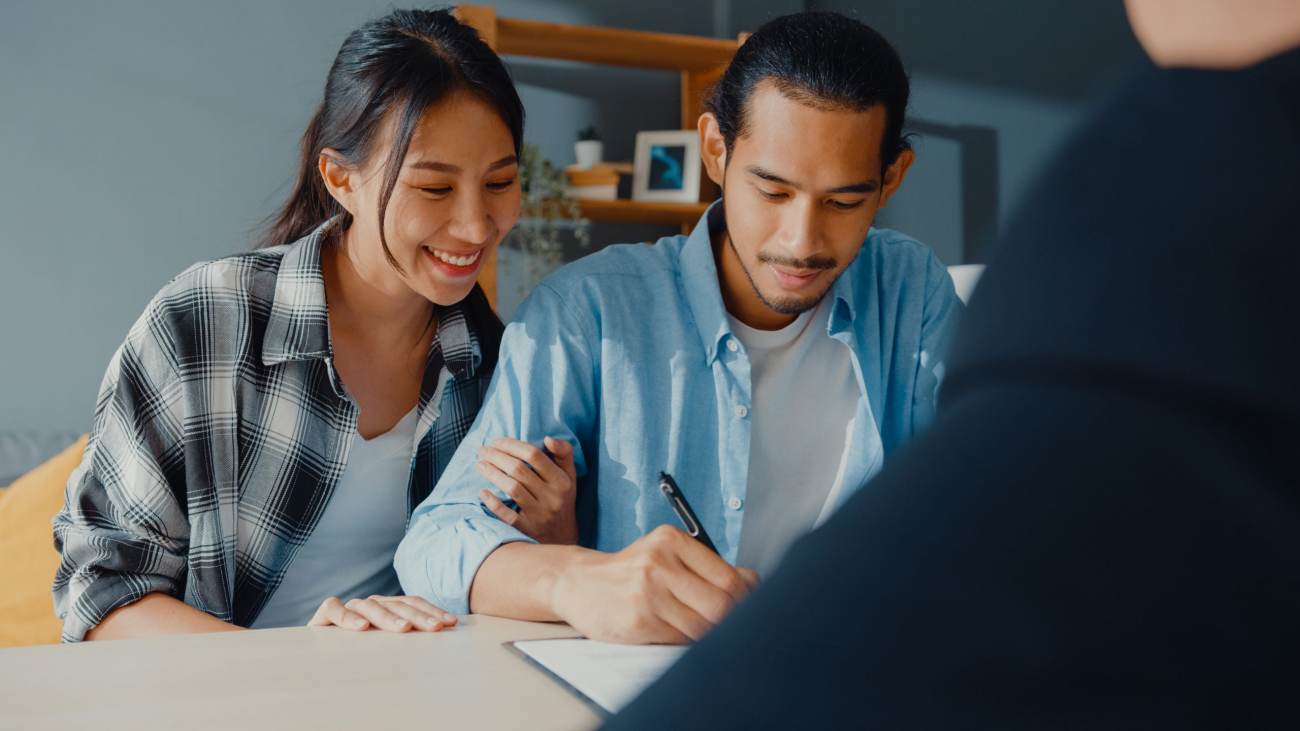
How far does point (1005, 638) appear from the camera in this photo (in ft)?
0.47

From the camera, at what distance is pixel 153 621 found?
46.4 inches

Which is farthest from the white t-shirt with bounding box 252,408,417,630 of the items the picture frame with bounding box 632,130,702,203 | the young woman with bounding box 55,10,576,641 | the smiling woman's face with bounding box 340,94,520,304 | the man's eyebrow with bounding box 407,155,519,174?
the picture frame with bounding box 632,130,702,203

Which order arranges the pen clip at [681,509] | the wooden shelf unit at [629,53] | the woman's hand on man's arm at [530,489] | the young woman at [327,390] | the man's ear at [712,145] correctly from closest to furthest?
the pen clip at [681,509] → the woman's hand on man's arm at [530,489] → the young woman at [327,390] → the man's ear at [712,145] → the wooden shelf unit at [629,53]

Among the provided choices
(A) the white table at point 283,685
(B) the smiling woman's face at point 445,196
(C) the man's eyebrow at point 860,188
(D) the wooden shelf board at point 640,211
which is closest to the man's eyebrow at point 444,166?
(B) the smiling woman's face at point 445,196

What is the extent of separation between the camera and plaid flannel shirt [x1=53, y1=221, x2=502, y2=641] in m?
1.22

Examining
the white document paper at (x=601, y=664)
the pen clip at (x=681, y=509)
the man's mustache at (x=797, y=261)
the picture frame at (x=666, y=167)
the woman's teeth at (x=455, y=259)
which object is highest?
the picture frame at (x=666, y=167)

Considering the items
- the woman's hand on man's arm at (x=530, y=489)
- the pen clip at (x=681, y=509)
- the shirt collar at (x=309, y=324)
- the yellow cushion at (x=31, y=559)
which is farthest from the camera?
the yellow cushion at (x=31, y=559)

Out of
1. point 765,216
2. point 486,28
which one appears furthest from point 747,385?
point 486,28

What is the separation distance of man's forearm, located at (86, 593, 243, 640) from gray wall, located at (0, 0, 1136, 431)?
5.34ft

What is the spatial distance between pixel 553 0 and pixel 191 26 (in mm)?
1189

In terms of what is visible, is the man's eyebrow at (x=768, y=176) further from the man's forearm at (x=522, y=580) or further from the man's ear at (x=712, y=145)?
the man's forearm at (x=522, y=580)

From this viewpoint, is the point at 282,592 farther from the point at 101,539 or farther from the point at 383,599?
the point at 383,599

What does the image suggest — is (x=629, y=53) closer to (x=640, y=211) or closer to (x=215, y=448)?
(x=640, y=211)

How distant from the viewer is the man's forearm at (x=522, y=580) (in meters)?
0.90
